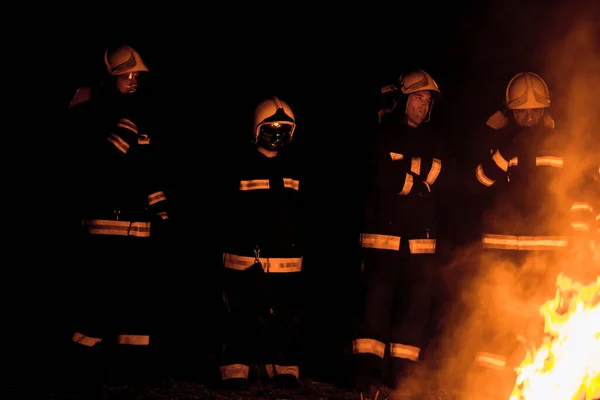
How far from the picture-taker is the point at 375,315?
291 inches

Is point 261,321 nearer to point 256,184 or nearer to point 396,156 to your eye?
point 256,184

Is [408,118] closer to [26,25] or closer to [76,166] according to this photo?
[76,166]

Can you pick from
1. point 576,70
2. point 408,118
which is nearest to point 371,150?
point 408,118

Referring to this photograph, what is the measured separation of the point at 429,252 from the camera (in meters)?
7.53

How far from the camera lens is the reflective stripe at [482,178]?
7652 mm

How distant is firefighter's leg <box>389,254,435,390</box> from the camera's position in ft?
24.2

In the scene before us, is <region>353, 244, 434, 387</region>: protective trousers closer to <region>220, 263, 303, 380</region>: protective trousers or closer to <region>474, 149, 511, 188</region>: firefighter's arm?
<region>220, 263, 303, 380</region>: protective trousers

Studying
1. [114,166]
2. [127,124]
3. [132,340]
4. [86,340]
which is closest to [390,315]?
[132,340]

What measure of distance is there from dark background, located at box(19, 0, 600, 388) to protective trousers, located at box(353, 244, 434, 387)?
139 cm

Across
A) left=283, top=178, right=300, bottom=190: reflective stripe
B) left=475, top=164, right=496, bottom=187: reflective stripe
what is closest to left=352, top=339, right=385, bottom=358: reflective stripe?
left=283, top=178, right=300, bottom=190: reflective stripe

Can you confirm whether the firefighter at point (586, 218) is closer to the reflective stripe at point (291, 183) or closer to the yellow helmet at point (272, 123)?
the reflective stripe at point (291, 183)

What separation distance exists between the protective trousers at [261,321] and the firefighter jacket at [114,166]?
107 centimetres

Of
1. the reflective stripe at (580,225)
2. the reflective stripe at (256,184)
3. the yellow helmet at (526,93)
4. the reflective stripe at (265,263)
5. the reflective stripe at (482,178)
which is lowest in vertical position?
the reflective stripe at (265,263)

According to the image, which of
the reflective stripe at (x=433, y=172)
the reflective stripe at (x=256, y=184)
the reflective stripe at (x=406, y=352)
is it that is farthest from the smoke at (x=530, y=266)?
the reflective stripe at (x=256, y=184)
